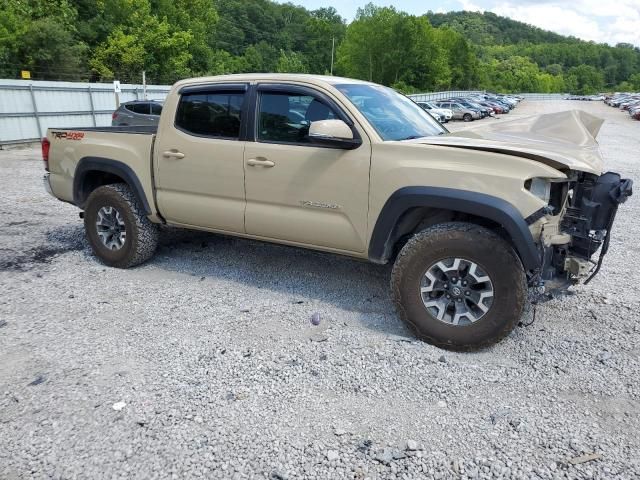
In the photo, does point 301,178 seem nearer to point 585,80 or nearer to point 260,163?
point 260,163

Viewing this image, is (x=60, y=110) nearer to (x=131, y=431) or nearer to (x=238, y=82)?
(x=238, y=82)

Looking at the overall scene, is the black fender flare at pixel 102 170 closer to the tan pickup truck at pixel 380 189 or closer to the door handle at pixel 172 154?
the tan pickup truck at pixel 380 189

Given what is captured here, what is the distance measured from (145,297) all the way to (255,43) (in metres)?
107

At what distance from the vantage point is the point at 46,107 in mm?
17781

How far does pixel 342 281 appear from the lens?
5.08 meters

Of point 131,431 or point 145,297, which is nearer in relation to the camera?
point 131,431

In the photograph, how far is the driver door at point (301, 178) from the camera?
396 cm

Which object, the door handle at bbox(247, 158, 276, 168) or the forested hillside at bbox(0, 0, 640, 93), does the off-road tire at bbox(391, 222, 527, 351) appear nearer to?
the door handle at bbox(247, 158, 276, 168)

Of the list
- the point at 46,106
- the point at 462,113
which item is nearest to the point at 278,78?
the point at 46,106

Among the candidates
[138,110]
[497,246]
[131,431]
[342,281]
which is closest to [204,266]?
[342,281]

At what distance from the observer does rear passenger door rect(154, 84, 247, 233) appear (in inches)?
179

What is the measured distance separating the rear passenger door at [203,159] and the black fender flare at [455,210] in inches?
53.2

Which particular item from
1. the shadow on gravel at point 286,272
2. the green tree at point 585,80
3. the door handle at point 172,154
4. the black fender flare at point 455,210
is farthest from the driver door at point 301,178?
the green tree at point 585,80

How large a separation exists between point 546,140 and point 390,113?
1.29 meters
